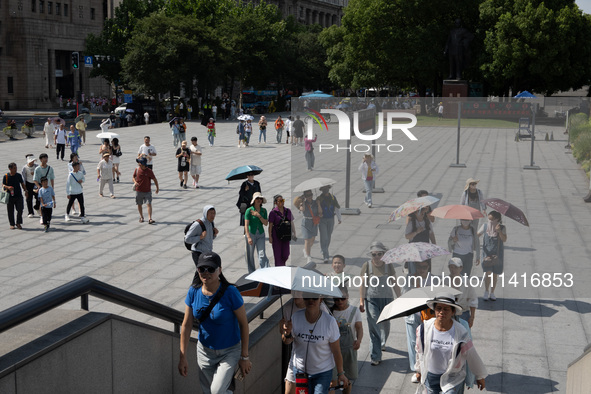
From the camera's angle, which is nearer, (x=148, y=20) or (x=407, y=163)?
(x=407, y=163)

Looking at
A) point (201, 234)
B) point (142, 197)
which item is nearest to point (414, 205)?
point (201, 234)

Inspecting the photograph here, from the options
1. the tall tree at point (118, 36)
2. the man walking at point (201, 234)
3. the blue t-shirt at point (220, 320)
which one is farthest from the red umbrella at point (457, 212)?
the tall tree at point (118, 36)

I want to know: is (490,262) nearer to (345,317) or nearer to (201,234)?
(201,234)

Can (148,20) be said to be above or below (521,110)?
above

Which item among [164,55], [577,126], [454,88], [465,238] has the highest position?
[164,55]

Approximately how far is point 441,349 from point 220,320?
6.04ft

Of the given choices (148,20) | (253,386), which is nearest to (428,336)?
(253,386)

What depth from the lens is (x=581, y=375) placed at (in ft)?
20.8

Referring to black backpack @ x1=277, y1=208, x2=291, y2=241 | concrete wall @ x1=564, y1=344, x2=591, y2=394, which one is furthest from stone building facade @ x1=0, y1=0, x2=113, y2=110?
concrete wall @ x1=564, y1=344, x2=591, y2=394

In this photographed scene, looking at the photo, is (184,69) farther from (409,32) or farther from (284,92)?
(284,92)

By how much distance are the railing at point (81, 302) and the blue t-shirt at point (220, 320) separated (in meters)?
0.35

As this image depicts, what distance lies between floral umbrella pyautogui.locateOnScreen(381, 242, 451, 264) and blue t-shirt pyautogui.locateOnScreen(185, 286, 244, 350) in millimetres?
3079

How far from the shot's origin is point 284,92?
255 ft

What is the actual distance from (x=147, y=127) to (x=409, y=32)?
19.9 metres
